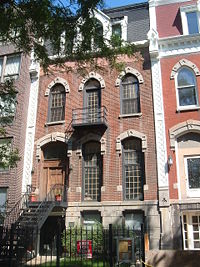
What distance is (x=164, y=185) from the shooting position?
15.4 meters

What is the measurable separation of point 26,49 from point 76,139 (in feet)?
26.0

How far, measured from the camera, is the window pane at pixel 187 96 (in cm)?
1664

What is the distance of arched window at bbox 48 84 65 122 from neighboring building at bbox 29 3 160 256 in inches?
2.4

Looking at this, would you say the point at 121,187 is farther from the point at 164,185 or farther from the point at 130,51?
the point at 130,51

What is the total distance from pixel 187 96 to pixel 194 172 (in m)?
4.08

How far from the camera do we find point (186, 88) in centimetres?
1692

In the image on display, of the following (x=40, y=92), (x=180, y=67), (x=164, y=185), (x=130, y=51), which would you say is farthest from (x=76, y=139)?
(x=130, y=51)

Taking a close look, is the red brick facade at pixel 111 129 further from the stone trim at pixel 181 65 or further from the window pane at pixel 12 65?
the window pane at pixel 12 65

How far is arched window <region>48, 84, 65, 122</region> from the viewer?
18750mm

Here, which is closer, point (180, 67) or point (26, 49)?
point (26, 49)

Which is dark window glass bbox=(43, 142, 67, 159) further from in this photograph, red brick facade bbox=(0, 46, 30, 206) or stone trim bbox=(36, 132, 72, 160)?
red brick facade bbox=(0, 46, 30, 206)

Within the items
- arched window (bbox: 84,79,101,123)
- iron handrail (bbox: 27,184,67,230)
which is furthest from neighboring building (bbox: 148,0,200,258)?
iron handrail (bbox: 27,184,67,230)

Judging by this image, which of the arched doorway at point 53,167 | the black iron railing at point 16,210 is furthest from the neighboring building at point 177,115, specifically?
the black iron railing at point 16,210

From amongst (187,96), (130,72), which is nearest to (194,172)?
(187,96)
